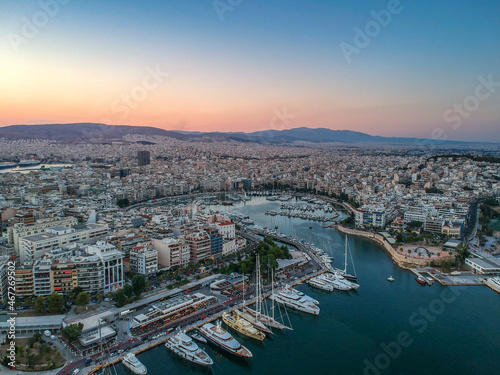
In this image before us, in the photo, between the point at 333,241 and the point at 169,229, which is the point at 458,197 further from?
the point at 169,229

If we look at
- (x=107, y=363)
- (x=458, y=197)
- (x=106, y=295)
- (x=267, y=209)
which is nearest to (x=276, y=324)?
(x=107, y=363)

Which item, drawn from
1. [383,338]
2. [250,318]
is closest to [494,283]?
[383,338]

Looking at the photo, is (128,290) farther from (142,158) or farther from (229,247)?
(142,158)

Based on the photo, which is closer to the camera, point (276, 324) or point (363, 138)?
point (276, 324)

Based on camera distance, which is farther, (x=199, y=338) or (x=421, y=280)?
(x=421, y=280)

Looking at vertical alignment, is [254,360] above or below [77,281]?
below

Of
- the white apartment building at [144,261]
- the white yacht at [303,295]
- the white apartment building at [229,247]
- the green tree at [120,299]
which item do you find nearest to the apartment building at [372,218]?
the white apartment building at [229,247]

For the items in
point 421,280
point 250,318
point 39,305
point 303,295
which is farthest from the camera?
point 421,280

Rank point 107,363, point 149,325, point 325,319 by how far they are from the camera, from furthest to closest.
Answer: point 325,319
point 149,325
point 107,363

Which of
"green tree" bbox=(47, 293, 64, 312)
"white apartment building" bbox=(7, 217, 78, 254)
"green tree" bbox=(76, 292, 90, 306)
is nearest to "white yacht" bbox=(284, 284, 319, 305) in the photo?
"green tree" bbox=(76, 292, 90, 306)
